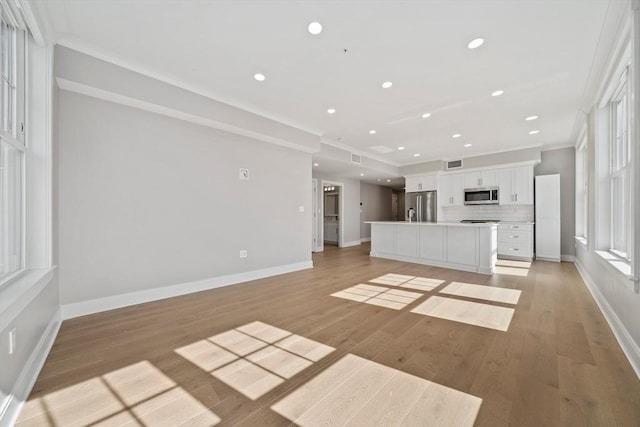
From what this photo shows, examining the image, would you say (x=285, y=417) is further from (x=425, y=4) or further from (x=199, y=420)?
(x=425, y=4)

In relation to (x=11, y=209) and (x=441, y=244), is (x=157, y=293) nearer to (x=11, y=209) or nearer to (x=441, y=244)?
(x=11, y=209)

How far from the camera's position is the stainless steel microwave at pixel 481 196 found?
6934 mm

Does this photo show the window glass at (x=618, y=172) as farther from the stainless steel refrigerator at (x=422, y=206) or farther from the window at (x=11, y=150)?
the window at (x=11, y=150)

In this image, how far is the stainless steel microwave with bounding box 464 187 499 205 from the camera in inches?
273

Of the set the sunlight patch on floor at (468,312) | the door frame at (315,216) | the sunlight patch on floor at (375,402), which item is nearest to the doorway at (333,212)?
the door frame at (315,216)

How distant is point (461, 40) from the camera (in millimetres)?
2553

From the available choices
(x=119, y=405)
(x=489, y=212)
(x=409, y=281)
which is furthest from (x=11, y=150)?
(x=489, y=212)

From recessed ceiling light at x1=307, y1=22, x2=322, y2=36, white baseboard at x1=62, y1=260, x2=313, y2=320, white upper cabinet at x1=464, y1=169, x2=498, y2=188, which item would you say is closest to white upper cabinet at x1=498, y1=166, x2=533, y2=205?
white upper cabinet at x1=464, y1=169, x2=498, y2=188

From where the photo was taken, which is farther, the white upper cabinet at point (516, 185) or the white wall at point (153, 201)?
the white upper cabinet at point (516, 185)

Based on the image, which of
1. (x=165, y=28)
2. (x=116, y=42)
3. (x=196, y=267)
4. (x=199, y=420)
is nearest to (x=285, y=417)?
(x=199, y=420)

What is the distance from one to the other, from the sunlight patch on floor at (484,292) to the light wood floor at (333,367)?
12 cm

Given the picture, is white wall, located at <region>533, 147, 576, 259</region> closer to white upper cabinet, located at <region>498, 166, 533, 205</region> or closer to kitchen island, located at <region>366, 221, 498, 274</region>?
white upper cabinet, located at <region>498, 166, 533, 205</region>

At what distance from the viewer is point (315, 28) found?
2.40 m

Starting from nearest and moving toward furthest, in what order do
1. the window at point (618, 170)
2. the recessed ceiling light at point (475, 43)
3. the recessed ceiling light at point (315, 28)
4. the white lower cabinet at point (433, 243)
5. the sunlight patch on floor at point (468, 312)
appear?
the recessed ceiling light at point (315, 28), the recessed ceiling light at point (475, 43), the sunlight patch on floor at point (468, 312), the window at point (618, 170), the white lower cabinet at point (433, 243)
